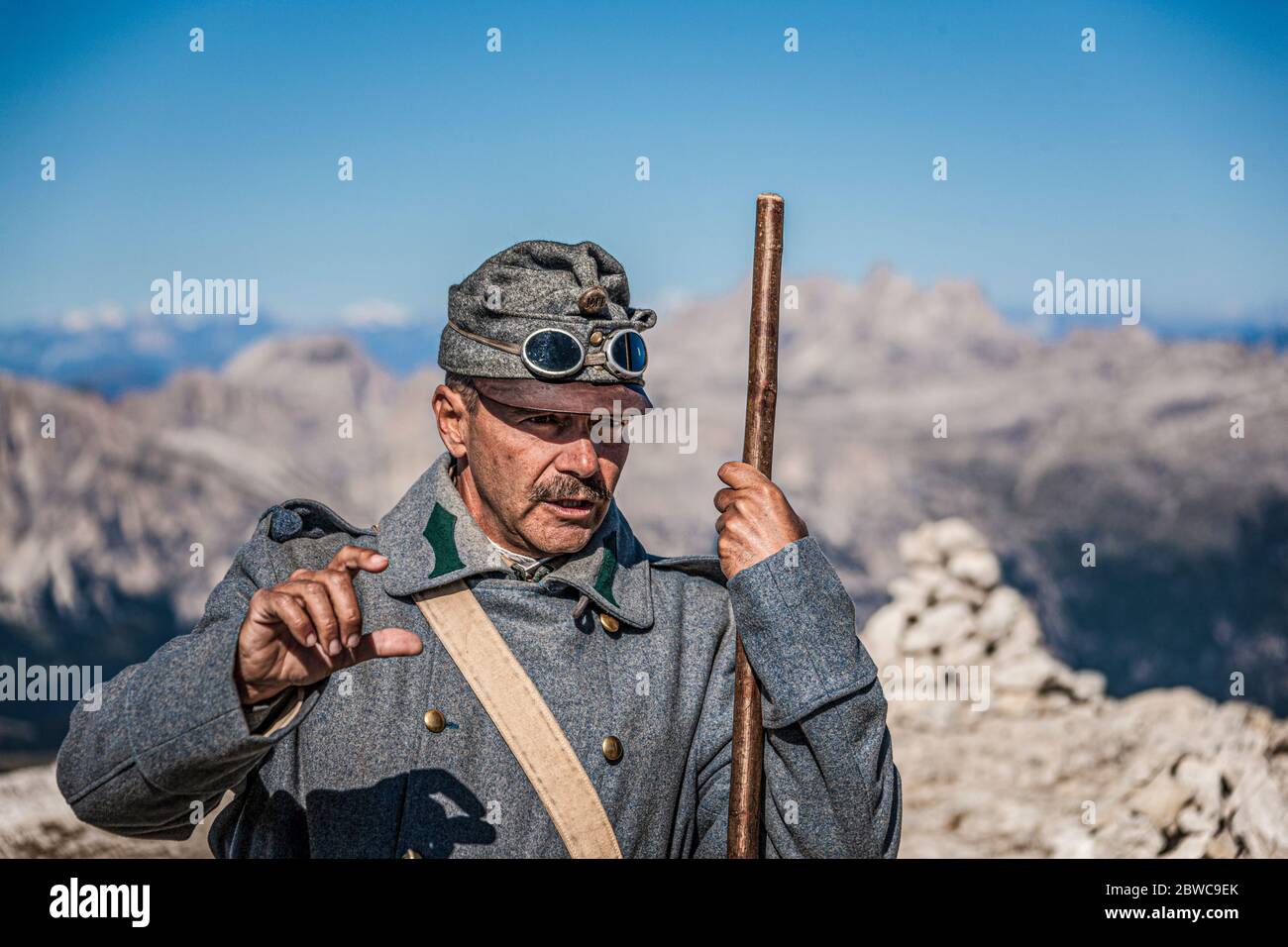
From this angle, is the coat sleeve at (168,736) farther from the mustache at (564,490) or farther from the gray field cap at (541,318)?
the gray field cap at (541,318)

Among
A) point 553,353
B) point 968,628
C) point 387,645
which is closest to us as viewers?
point 387,645

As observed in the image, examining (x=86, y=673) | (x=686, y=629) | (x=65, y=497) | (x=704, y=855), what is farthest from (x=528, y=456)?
(x=65, y=497)

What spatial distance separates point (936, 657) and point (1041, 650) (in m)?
0.75

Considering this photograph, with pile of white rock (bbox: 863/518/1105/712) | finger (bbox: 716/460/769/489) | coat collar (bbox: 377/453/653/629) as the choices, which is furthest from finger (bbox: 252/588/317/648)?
pile of white rock (bbox: 863/518/1105/712)

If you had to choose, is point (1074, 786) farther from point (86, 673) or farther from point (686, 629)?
point (86, 673)

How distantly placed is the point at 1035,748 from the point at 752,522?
5969 mm

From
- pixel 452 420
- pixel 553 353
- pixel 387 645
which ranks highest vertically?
pixel 553 353

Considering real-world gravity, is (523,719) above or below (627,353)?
below

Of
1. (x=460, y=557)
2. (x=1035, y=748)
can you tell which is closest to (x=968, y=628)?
(x=1035, y=748)

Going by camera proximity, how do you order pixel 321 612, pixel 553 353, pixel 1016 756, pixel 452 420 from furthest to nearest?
pixel 1016 756 → pixel 452 420 → pixel 553 353 → pixel 321 612

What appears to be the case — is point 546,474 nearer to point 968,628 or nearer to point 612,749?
point 612,749

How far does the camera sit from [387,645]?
9.19 ft

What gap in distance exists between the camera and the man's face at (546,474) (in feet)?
11.3

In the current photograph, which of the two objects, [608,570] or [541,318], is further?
[608,570]
